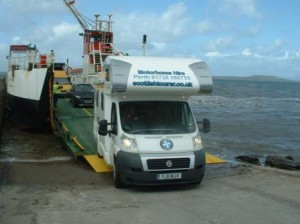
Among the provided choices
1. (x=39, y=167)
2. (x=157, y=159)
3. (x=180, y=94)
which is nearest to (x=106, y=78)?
(x=180, y=94)

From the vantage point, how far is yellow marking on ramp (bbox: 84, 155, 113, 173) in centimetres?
1180

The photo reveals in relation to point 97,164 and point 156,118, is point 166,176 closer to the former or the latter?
point 156,118

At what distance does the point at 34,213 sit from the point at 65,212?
20.6 inches

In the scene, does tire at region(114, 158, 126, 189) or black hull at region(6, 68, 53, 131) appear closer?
tire at region(114, 158, 126, 189)

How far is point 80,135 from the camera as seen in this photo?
1555cm

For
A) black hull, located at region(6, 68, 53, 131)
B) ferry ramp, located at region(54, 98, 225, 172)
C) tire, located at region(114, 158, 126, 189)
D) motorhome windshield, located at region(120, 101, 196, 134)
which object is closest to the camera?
tire, located at region(114, 158, 126, 189)

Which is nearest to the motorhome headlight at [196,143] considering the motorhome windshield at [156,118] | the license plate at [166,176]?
the motorhome windshield at [156,118]

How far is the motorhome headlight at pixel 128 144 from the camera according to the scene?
9711 millimetres

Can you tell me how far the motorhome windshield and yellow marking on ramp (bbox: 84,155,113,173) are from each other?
2004 mm

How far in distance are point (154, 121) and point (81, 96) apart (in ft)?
46.0

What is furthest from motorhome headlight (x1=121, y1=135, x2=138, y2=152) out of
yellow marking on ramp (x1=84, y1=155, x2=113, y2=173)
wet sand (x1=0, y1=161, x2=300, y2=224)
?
yellow marking on ramp (x1=84, y1=155, x2=113, y2=173)

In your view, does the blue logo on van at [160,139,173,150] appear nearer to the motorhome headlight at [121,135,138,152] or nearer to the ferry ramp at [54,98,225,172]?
the motorhome headlight at [121,135,138,152]

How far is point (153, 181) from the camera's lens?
9578 mm

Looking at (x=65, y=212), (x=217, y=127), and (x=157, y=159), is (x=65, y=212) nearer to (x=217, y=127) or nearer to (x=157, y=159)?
(x=157, y=159)
